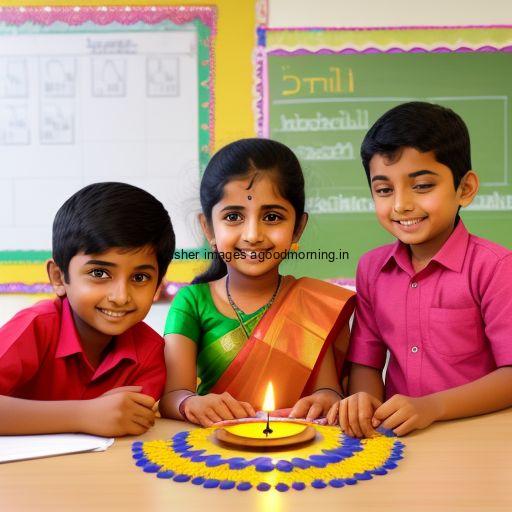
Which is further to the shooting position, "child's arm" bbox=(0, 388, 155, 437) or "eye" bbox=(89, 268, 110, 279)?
"eye" bbox=(89, 268, 110, 279)

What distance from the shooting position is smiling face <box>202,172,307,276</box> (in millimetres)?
1353

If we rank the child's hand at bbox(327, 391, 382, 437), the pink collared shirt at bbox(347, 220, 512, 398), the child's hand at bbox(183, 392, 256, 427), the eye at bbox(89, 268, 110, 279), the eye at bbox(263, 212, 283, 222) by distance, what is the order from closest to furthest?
the child's hand at bbox(327, 391, 382, 437)
the child's hand at bbox(183, 392, 256, 427)
the eye at bbox(89, 268, 110, 279)
the pink collared shirt at bbox(347, 220, 512, 398)
the eye at bbox(263, 212, 283, 222)

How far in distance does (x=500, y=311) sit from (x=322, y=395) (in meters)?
0.39

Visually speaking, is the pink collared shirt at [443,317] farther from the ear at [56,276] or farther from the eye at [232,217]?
the ear at [56,276]

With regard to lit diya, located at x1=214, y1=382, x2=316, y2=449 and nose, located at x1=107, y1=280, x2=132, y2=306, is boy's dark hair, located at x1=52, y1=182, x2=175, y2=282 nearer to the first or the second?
nose, located at x1=107, y1=280, x2=132, y2=306

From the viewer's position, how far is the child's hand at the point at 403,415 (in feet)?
3.15

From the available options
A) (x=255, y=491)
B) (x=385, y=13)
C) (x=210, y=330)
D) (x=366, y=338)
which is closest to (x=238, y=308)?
(x=210, y=330)

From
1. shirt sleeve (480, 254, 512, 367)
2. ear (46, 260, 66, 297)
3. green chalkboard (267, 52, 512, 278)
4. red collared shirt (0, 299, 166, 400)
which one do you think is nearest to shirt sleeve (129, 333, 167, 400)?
red collared shirt (0, 299, 166, 400)

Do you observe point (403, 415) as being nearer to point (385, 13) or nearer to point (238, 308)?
point (238, 308)

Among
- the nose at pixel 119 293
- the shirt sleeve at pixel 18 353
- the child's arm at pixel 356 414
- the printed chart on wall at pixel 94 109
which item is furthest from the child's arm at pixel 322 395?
the printed chart on wall at pixel 94 109

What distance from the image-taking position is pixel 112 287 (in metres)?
1.16

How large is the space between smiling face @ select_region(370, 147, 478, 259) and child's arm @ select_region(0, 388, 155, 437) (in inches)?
25.0

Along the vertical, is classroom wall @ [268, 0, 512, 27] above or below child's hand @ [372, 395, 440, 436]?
above

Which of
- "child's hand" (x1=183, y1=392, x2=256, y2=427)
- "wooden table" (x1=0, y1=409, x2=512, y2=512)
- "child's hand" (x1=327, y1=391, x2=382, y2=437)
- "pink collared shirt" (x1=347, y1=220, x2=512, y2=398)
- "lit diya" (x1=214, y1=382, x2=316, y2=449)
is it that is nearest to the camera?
"wooden table" (x1=0, y1=409, x2=512, y2=512)
